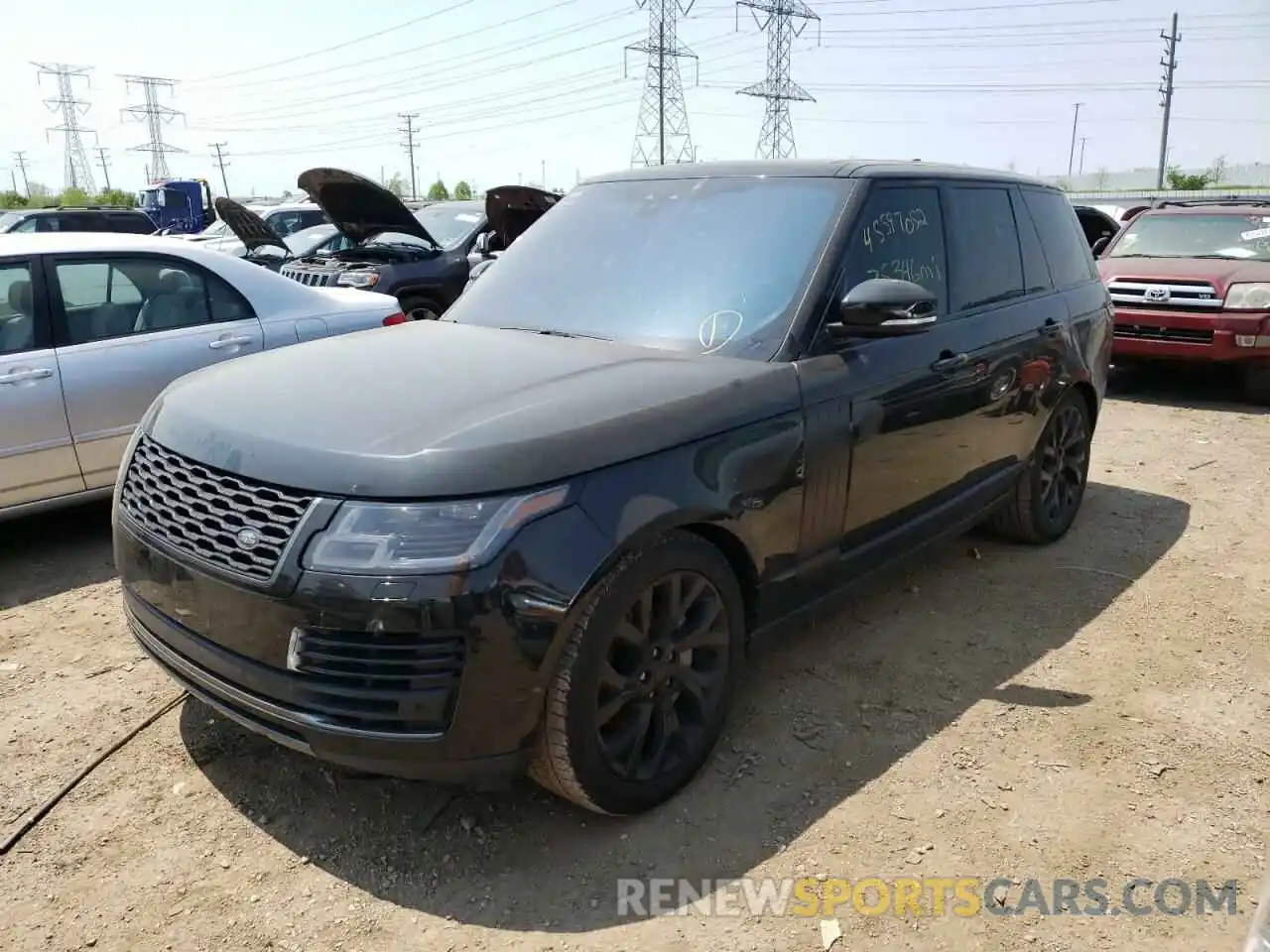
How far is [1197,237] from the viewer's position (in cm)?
954

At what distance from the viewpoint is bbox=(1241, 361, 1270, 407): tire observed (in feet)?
27.6

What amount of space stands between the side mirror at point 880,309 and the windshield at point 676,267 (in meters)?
0.18

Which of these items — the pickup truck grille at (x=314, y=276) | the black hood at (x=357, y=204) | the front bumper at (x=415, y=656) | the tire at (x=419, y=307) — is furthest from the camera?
the tire at (x=419, y=307)

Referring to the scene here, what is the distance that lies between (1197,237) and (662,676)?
9.11 metres

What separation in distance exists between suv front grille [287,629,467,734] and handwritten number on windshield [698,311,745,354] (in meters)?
1.34

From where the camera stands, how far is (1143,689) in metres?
3.60

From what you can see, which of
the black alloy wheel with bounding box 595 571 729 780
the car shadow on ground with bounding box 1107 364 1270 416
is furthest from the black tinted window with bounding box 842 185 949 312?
the car shadow on ground with bounding box 1107 364 1270 416

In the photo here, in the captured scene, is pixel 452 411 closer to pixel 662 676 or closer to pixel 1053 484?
pixel 662 676

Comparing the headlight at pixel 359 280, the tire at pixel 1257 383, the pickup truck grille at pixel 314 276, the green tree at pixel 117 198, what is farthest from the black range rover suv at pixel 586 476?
the green tree at pixel 117 198

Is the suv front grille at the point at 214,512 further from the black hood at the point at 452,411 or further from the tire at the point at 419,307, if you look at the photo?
the tire at the point at 419,307

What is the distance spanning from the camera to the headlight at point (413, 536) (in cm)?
228

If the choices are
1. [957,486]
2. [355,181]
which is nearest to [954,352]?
[957,486]

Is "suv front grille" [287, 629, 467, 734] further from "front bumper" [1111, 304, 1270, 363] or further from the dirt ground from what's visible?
"front bumper" [1111, 304, 1270, 363]

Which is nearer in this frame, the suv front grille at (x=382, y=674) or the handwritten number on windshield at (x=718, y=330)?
the suv front grille at (x=382, y=674)
